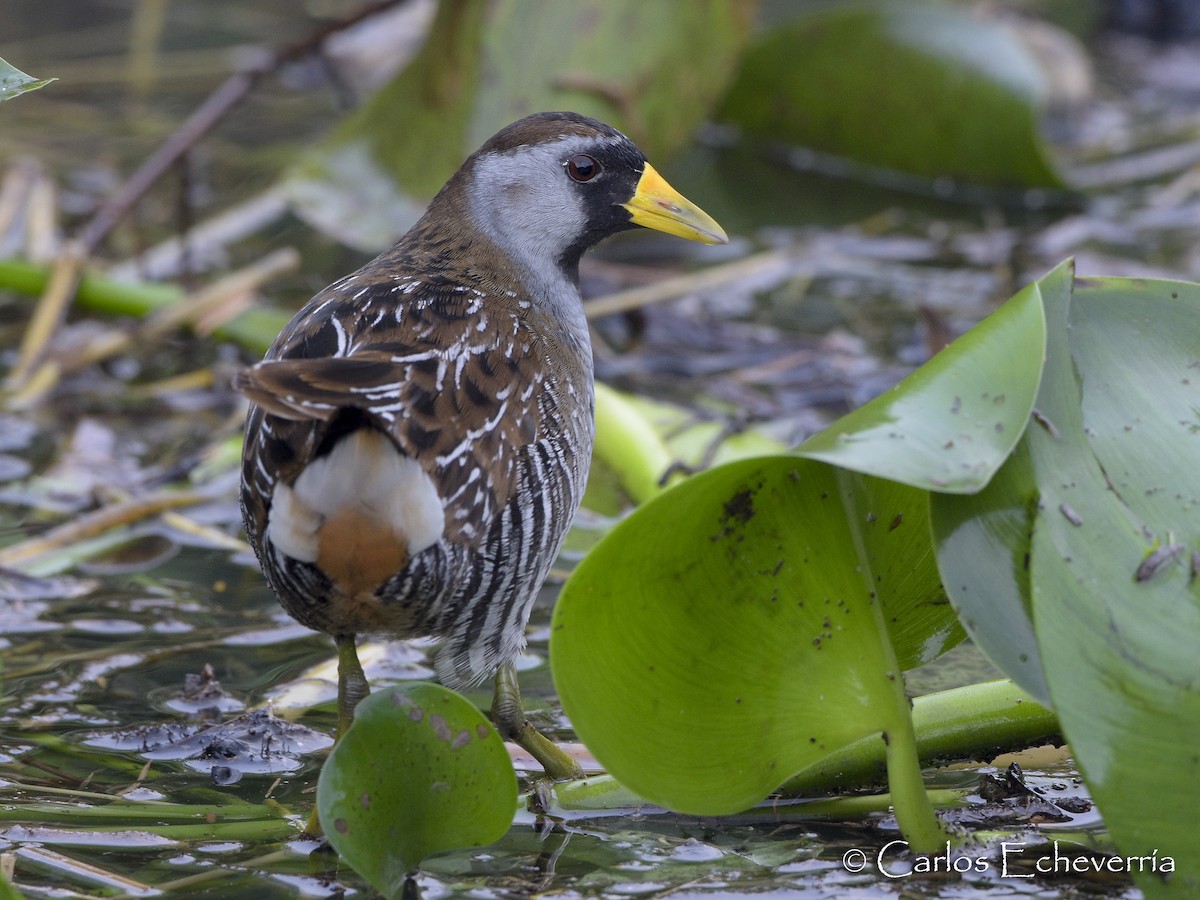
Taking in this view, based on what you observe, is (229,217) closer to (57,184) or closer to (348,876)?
(57,184)

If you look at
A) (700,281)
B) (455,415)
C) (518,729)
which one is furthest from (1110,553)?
(700,281)

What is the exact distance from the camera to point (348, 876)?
245cm

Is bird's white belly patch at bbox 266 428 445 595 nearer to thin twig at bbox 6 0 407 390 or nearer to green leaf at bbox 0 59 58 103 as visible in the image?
green leaf at bbox 0 59 58 103

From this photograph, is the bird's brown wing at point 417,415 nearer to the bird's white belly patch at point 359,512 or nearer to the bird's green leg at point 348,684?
the bird's white belly patch at point 359,512

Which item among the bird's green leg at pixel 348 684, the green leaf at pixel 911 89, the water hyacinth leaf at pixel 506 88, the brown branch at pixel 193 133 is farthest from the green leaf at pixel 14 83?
the green leaf at pixel 911 89

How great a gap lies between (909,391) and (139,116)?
5705mm

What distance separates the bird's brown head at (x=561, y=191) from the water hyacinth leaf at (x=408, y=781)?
3.85 ft

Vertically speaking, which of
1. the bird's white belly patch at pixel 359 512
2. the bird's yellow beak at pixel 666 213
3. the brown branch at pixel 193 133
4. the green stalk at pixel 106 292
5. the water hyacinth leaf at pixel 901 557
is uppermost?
the brown branch at pixel 193 133

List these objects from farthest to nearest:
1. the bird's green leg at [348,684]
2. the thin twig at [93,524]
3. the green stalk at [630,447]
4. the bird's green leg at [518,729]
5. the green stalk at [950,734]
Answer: the green stalk at [630,447] → the thin twig at [93,524] → the bird's green leg at [518,729] → the bird's green leg at [348,684] → the green stalk at [950,734]

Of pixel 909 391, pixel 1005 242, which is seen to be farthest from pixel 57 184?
pixel 909 391

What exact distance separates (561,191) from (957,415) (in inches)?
51.6

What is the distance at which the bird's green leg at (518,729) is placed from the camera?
287 cm

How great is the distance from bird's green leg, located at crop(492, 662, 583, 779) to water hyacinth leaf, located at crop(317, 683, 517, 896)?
1.69 feet

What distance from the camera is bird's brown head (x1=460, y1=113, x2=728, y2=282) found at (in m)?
3.15
